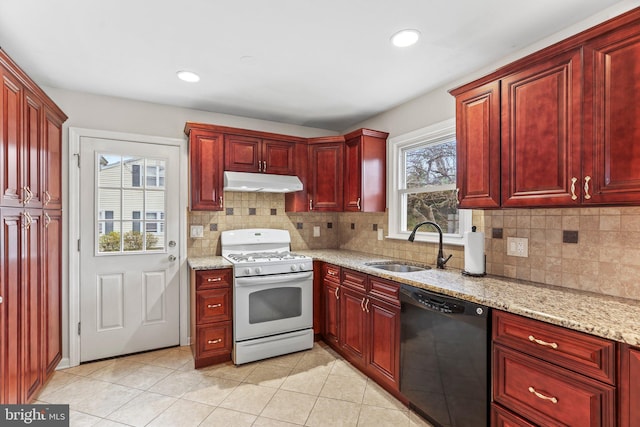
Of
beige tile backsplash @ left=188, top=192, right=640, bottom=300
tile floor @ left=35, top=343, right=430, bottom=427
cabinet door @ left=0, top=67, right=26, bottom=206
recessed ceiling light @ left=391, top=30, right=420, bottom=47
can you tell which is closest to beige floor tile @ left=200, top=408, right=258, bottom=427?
tile floor @ left=35, top=343, right=430, bottom=427

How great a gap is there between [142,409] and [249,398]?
0.71 m

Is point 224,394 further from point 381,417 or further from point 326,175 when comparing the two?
point 326,175

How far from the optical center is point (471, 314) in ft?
5.49

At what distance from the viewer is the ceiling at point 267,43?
5.60 feet

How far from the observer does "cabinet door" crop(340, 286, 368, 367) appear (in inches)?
101

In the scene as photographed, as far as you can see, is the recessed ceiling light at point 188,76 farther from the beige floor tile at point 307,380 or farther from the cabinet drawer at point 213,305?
the beige floor tile at point 307,380

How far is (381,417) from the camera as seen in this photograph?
206cm

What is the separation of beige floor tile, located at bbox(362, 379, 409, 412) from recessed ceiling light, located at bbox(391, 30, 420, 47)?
2.44m

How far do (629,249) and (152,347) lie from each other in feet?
12.2

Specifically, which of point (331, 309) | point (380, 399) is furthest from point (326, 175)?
point (380, 399)

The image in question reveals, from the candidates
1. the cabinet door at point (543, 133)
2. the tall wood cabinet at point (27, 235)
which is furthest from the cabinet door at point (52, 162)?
the cabinet door at point (543, 133)

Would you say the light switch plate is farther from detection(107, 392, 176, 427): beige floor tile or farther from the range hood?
detection(107, 392, 176, 427): beige floor tile

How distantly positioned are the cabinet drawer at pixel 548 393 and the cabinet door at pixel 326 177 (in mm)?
2200

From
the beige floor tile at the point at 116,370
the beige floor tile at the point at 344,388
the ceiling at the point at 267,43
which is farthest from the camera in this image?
the beige floor tile at the point at 116,370
